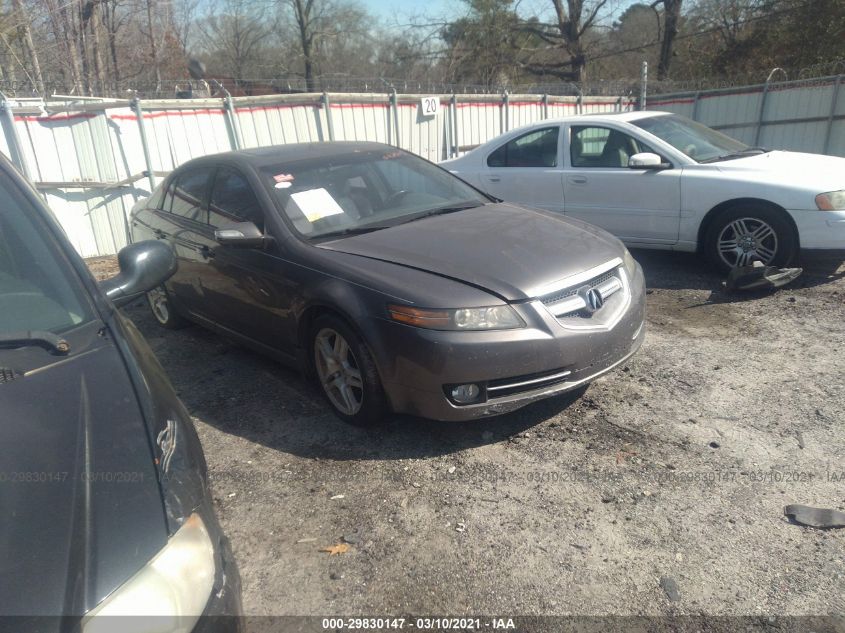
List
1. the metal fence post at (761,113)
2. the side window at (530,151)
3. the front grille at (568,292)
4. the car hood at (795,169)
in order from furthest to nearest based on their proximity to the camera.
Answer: the metal fence post at (761,113), the side window at (530,151), the car hood at (795,169), the front grille at (568,292)

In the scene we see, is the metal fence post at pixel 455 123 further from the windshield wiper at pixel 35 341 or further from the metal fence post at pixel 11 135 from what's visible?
the windshield wiper at pixel 35 341

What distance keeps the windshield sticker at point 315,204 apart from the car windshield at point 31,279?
6.19 feet

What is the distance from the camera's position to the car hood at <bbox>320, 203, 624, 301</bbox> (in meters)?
3.48

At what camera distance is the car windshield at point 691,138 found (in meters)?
6.43

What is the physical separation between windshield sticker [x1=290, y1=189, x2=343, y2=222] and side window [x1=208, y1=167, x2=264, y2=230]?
0.26 m

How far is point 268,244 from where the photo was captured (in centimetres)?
412

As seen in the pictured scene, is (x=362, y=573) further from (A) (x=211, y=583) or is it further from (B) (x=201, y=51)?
(B) (x=201, y=51)

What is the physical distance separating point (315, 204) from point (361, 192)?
0.38m

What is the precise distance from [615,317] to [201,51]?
3540 centimetres

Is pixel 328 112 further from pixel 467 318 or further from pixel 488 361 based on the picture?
pixel 488 361

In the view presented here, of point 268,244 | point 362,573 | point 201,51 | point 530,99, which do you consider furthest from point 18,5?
point 201,51

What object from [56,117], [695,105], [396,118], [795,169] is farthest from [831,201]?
[695,105]

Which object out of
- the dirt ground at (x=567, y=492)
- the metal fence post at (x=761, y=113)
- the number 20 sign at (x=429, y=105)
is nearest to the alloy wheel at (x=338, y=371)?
the dirt ground at (x=567, y=492)

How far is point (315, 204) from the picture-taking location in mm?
4270
